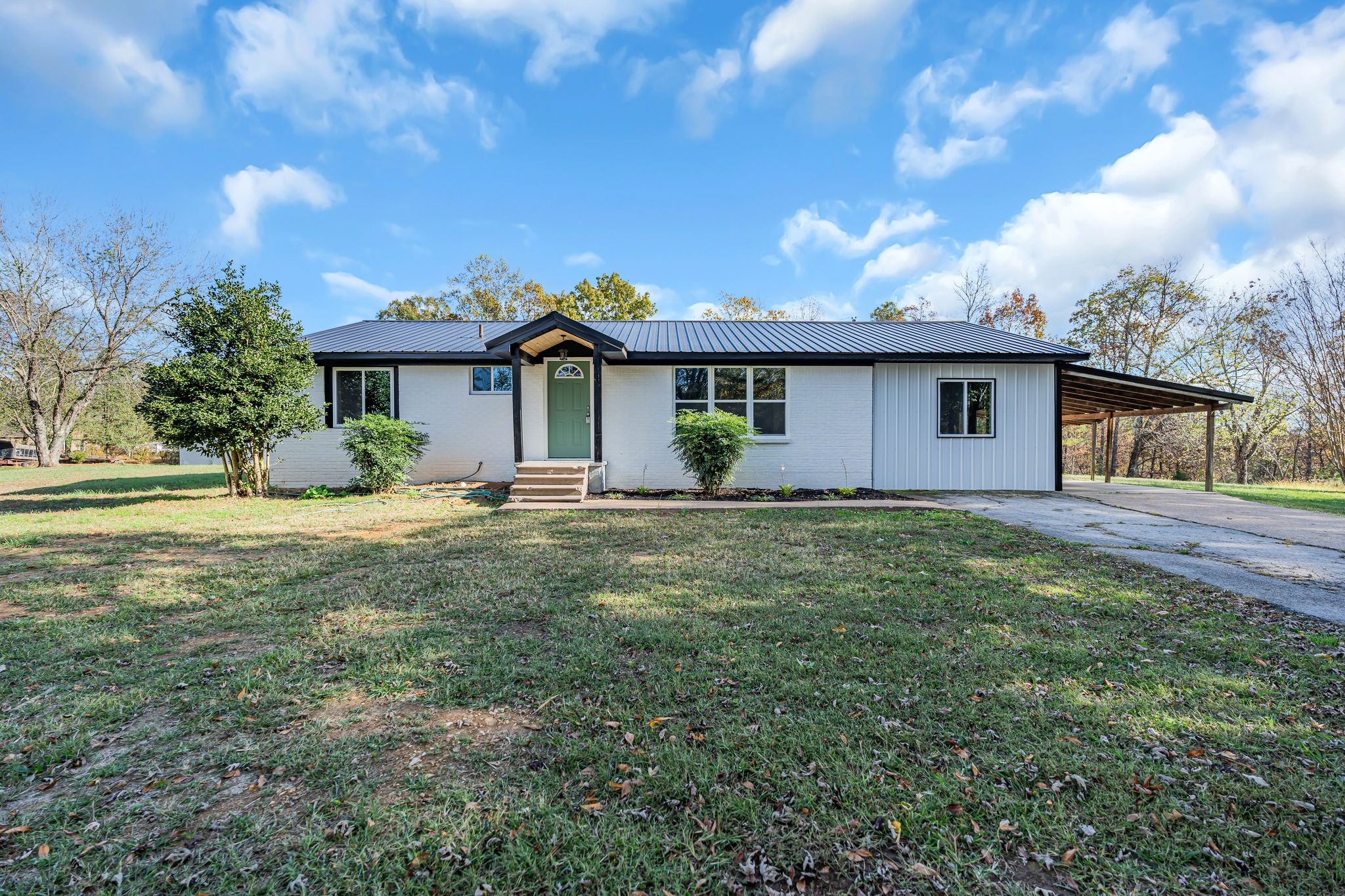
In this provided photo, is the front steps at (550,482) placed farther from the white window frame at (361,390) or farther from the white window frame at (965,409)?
the white window frame at (965,409)

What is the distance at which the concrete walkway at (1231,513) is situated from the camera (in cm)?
649

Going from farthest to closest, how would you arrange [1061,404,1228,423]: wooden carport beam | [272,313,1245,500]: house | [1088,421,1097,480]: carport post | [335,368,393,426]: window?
1. [1088,421,1097,480]: carport post
2. [1061,404,1228,423]: wooden carport beam
3. [335,368,393,426]: window
4. [272,313,1245,500]: house

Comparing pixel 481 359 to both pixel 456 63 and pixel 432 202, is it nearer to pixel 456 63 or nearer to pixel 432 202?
pixel 456 63

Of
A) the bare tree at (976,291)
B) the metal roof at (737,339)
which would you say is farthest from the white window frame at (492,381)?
the bare tree at (976,291)

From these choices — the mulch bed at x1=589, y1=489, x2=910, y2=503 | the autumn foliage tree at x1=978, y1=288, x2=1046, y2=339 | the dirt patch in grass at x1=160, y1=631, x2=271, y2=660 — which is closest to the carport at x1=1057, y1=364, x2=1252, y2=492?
the mulch bed at x1=589, y1=489, x2=910, y2=503

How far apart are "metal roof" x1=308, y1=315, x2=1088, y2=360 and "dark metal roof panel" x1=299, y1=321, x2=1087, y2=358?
0.05ft

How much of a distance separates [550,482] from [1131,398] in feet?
46.9

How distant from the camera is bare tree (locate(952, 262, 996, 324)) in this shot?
2759cm

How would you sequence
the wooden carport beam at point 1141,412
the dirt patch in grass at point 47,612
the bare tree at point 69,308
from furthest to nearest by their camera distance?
the bare tree at point 69,308 → the wooden carport beam at point 1141,412 → the dirt patch in grass at point 47,612

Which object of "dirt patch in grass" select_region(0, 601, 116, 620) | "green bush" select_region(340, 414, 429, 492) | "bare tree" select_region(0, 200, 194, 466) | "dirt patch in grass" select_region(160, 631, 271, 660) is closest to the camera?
"dirt patch in grass" select_region(160, 631, 271, 660)

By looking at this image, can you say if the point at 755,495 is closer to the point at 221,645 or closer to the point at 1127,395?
the point at 221,645

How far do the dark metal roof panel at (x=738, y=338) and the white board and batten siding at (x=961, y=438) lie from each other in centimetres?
55

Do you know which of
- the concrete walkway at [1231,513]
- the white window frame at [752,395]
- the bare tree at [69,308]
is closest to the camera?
the concrete walkway at [1231,513]

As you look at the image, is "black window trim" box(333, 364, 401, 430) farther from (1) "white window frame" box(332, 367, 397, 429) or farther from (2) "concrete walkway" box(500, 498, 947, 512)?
(2) "concrete walkway" box(500, 498, 947, 512)
